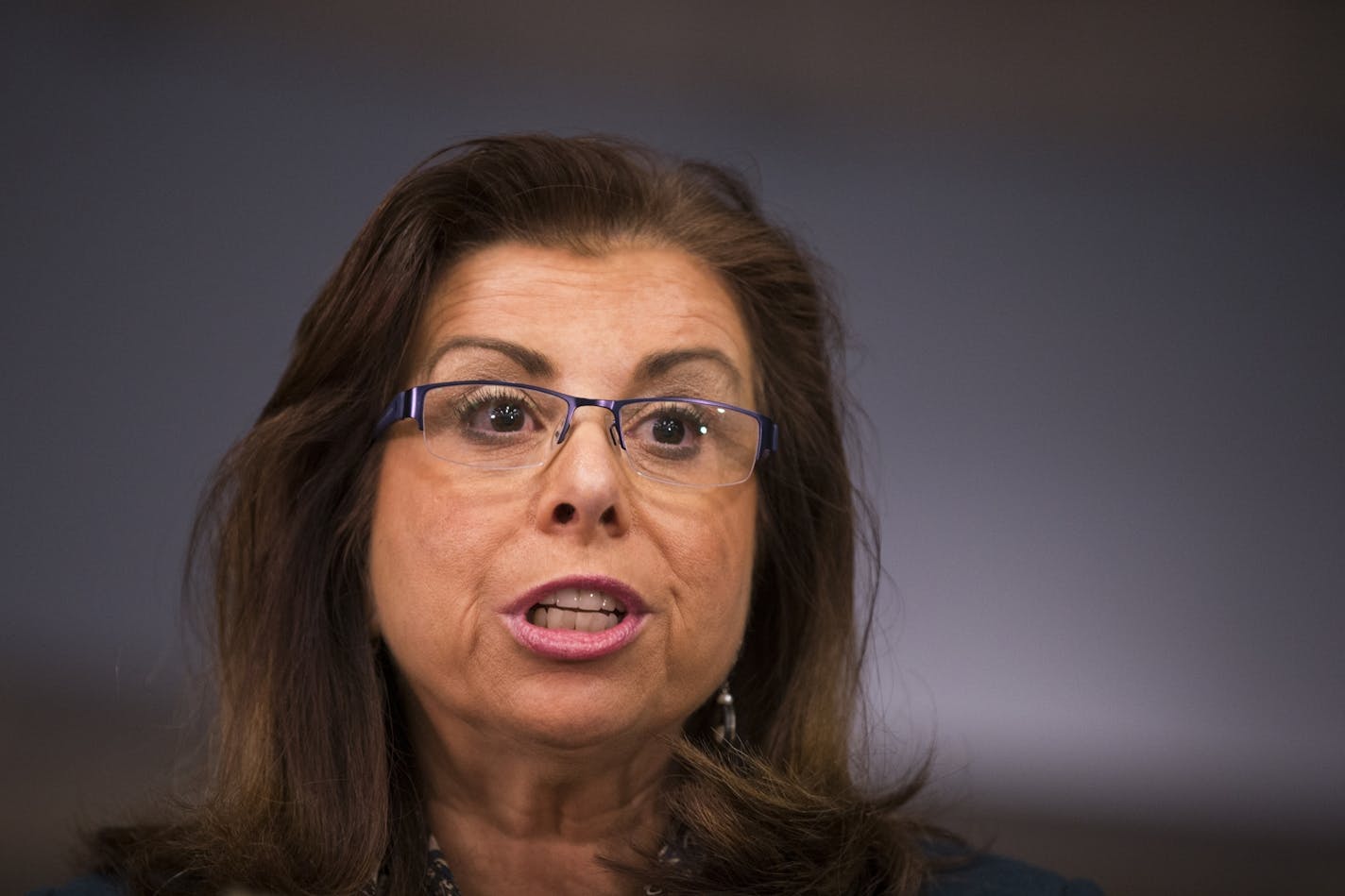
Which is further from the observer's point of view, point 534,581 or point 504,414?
point 504,414

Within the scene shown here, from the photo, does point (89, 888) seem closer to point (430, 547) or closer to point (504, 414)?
point (430, 547)

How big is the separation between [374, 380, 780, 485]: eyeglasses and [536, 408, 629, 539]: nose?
2 centimetres

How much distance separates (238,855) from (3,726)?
102 cm

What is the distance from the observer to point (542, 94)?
3221 millimetres

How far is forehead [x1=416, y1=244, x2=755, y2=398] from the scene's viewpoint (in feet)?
5.83

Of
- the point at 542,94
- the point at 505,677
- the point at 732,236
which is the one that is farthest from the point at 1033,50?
the point at 505,677

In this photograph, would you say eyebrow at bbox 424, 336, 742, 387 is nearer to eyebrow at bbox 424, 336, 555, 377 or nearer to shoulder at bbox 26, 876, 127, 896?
eyebrow at bbox 424, 336, 555, 377

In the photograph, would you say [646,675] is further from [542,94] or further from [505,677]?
[542,94]

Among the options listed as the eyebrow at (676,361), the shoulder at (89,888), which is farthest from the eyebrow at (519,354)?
the shoulder at (89,888)

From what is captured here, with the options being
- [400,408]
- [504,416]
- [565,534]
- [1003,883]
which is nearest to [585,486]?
[565,534]

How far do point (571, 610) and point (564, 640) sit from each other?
0.04 m

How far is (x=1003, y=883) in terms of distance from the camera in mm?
1921

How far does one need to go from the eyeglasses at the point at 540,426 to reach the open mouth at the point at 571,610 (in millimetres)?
153

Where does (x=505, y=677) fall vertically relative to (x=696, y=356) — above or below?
below
